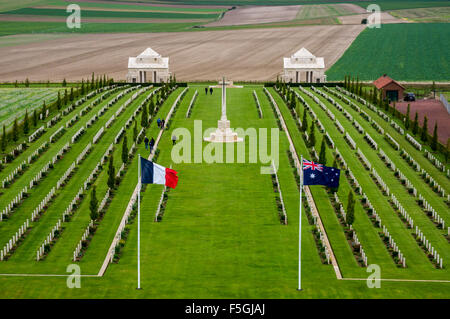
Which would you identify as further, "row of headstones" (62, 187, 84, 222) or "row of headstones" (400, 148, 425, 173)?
"row of headstones" (400, 148, 425, 173)

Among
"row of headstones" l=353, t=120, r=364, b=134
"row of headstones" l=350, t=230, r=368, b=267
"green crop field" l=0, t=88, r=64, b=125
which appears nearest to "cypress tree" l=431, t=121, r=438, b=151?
"row of headstones" l=353, t=120, r=364, b=134

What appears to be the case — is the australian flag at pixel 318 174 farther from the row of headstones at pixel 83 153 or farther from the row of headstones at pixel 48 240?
the row of headstones at pixel 83 153

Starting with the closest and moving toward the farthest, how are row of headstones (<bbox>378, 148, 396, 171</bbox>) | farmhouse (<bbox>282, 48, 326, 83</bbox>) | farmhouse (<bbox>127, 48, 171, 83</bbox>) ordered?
row of headstones (<bbox>378, 148, 396, 171</bbox>)
farmhouse (<bbox>127, 48, 171, 83</bbox>)
farmhouse (<bbox>282, 48, 326, 83</bbox>)

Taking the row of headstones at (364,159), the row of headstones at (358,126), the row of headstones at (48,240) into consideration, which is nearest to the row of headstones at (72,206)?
the row of headstones at (48,240)

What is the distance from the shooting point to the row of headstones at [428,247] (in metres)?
56.2

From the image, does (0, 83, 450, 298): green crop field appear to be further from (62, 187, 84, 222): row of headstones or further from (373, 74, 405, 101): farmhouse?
(373, 74, 405, 101): farmhouse

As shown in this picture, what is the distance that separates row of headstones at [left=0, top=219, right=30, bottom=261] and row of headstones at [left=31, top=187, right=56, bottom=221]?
3.94ft

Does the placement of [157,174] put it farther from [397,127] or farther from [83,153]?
[397,127]

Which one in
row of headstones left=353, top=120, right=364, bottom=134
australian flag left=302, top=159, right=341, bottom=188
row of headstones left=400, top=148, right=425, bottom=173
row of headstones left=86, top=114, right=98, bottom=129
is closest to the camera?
australian flag left=302, top=159, right=341, bottom=188

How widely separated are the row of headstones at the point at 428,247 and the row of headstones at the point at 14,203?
30.4m

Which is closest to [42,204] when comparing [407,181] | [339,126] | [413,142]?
[407,181]

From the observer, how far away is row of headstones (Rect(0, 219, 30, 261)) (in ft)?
188

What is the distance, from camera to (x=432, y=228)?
63.6 meters
